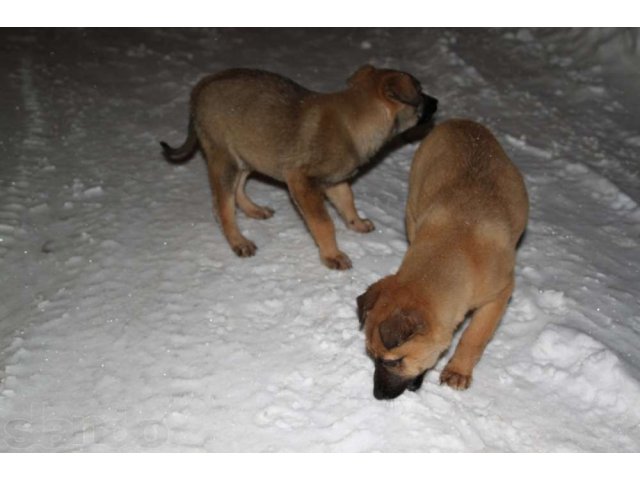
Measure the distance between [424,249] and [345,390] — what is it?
1.06 meters

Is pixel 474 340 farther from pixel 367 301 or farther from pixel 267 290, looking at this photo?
pixel 267 290

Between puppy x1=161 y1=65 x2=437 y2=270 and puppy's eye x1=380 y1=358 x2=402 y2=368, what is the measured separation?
165 cm

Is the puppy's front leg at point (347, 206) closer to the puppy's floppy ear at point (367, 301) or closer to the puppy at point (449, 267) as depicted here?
the puppy at point (449, 267)

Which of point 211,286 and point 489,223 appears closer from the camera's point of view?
point 489,223

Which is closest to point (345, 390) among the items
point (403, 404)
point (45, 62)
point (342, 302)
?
point (403, 404)

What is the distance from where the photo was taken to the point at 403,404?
16.1ft

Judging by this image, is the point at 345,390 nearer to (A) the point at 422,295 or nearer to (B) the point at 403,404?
(B) the point at 403,404

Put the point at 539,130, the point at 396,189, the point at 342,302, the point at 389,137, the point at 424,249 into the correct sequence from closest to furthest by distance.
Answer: the point at 424,249 < the point at 342,302 < the point at 389,137 < the point at 396,189 < the point at 539,130

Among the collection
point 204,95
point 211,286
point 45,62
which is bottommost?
point 45,62

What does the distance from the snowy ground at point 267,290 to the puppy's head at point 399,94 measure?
996 millimetres

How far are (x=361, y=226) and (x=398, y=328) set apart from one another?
2.42 m

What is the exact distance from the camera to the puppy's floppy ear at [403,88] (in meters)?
5.78

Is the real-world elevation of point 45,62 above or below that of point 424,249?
below

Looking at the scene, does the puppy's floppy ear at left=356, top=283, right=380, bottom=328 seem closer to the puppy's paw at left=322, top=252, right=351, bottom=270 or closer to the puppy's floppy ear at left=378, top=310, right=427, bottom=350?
the puppy's floppy ear at left=378, top=310, right=427, bottom=350
